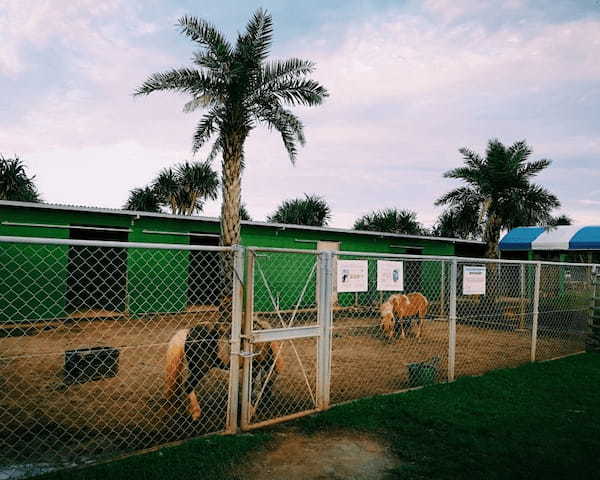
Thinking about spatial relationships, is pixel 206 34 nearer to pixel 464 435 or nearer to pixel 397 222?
pixel 464 435

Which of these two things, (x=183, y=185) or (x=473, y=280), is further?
(x=183, y=185)

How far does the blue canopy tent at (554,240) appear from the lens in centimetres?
1686

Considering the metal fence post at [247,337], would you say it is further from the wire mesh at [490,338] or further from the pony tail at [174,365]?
the wire mesh at [490,338]

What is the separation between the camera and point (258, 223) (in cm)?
1380

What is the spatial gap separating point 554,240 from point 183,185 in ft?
65.2

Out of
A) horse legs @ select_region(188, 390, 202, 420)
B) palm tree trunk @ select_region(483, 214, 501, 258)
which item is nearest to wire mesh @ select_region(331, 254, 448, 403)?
horse legs @ select_region(188, 390, 202, 420)

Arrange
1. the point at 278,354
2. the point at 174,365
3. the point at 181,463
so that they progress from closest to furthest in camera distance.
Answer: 1. the point at 181,463
2. the point at 174,365
3. the point at 278,354

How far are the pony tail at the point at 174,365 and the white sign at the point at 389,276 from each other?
258 centimetres

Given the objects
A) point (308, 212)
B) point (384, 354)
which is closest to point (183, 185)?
point (308, 212)

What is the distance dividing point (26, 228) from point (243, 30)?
7.79 m

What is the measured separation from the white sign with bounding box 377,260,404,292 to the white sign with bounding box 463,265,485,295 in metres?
1.52

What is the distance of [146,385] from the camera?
6258 millimetres

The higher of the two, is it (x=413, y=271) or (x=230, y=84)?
(x=230, y=84)

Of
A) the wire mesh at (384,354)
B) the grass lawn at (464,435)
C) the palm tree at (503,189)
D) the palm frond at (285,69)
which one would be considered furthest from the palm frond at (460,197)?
the grass lawn at (464,435)
